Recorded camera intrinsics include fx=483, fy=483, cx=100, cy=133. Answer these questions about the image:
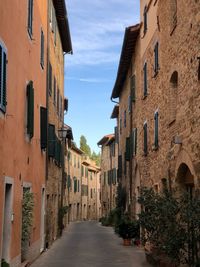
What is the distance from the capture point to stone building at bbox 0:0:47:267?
32.4 feet

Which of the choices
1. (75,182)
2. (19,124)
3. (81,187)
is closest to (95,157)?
(81,187)

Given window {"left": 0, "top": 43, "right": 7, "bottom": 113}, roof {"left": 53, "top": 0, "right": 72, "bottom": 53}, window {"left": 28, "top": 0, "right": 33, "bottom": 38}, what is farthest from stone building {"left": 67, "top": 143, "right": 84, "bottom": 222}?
window {"left": 0, "top": 43, "right": 7, "bottom": 113}

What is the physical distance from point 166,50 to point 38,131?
484 centimetres

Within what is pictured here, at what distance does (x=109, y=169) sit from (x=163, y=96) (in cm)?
3018

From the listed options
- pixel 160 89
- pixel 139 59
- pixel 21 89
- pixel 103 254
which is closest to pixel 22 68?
pixel 21 89

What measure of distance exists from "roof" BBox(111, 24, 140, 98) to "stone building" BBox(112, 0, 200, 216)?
0.16 ft

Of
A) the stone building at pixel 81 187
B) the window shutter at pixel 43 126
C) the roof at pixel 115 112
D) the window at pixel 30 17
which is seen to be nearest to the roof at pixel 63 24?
the window shutter at pixel 43 126

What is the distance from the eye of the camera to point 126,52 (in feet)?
78.7

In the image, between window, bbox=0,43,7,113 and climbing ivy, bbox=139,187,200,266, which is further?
climbing ivy, bbox=139,187,200,266

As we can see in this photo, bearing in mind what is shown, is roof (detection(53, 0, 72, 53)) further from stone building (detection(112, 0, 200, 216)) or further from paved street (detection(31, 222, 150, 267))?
paved street (detection(31, 222, 150, 267))

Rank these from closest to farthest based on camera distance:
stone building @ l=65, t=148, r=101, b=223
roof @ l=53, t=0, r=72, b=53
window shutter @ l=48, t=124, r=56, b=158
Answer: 1. window shutter @ l=48, t=124, r=56, b=158
2. roof @ l=53, t=0, r=72, b=53
3. stone building @ l=65, t=148, r=101, b=223

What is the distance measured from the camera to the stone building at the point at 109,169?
40.3 metres

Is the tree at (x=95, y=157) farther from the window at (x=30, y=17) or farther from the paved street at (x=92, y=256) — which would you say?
the window at (x=30, y=17)

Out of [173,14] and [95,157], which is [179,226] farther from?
[95,157]
